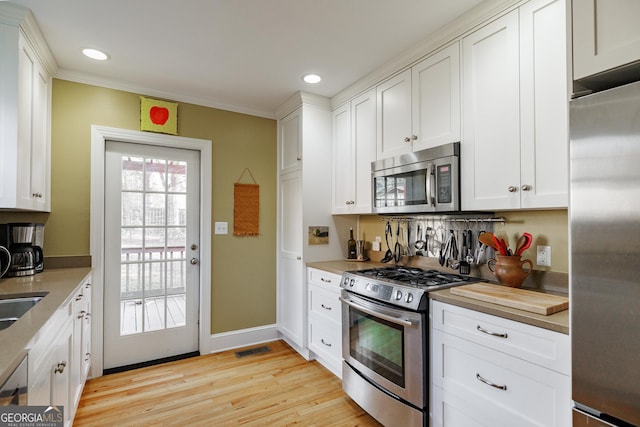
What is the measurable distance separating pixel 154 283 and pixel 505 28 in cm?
326

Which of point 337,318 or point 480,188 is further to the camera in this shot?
point 337,318

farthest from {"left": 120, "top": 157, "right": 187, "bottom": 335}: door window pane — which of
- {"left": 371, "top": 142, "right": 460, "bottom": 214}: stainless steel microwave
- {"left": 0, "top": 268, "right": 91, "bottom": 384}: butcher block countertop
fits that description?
{"left": 371, "top": 142, "right": 460, "bottom": 214}: stainless steel microwave

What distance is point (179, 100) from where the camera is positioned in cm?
305

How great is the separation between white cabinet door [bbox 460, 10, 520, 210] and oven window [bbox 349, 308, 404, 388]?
0.88 meters

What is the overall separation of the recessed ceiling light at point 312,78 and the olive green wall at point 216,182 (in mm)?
890

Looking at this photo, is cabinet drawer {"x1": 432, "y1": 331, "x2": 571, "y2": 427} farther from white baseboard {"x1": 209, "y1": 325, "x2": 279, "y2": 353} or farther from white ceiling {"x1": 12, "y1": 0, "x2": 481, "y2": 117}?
white baseboard {"x1": 209, "y1": 325, "x2": 279, "y2": 353}

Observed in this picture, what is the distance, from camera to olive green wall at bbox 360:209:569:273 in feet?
5.71

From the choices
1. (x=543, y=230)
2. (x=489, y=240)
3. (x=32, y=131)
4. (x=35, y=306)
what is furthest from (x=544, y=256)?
(x=32, y=131)

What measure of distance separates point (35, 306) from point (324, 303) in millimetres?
1869

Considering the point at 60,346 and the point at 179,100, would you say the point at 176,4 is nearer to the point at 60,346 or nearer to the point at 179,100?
the point at 179,100

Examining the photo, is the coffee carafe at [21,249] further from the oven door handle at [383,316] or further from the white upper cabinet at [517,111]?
the white upper cabinet at [517,111]

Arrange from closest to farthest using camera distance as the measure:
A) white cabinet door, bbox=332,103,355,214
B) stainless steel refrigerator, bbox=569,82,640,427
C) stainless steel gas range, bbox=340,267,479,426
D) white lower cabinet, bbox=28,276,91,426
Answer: stainless steel refrigerator, bbox=569,82,640,427 < white lower cabinet, bbox=28,276,91,426 < stainless steel gas range, bbox=340,267,479,426 < white cabinet door, bbox=332,103,355,214

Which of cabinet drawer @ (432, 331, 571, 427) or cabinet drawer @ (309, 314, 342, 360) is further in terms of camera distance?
cabinet drawer @ (309, 314, 342, 360)

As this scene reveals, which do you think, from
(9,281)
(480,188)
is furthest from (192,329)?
(480,188)
